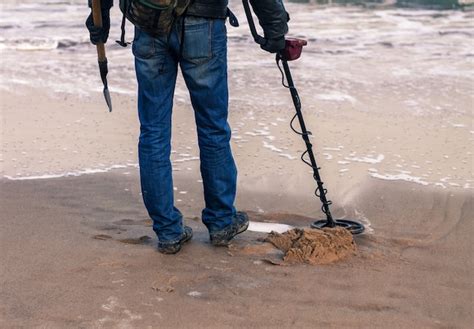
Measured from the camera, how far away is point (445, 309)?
3479 millimetres

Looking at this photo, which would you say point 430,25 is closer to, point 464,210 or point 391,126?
point 391,126

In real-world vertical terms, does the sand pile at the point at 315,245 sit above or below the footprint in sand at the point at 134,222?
above

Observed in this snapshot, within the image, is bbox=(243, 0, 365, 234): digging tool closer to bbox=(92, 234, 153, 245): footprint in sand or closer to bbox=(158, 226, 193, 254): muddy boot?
bbox=(158, 226, 193, 254): muddy boot

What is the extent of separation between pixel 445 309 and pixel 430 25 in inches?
374

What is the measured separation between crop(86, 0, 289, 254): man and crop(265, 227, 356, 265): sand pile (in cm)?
31

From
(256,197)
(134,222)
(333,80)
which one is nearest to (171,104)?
(134,222)

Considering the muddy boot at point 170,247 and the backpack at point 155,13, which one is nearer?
the backpack at point 155,13

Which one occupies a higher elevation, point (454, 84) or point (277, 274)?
point (277, 274)

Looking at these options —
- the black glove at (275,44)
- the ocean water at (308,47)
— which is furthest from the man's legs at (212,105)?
the ocean water at (308,47)

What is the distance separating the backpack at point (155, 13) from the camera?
11.7 feet

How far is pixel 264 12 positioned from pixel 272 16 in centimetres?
4

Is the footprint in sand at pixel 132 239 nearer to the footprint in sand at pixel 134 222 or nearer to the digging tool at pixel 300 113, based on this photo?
the footprint in sand at pixel 134 222

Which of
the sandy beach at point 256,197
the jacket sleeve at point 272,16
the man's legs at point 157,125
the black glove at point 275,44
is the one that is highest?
the jacket sleeve at point 272,16

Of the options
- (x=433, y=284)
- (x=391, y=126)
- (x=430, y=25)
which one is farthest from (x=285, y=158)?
(x=430, y=25)
